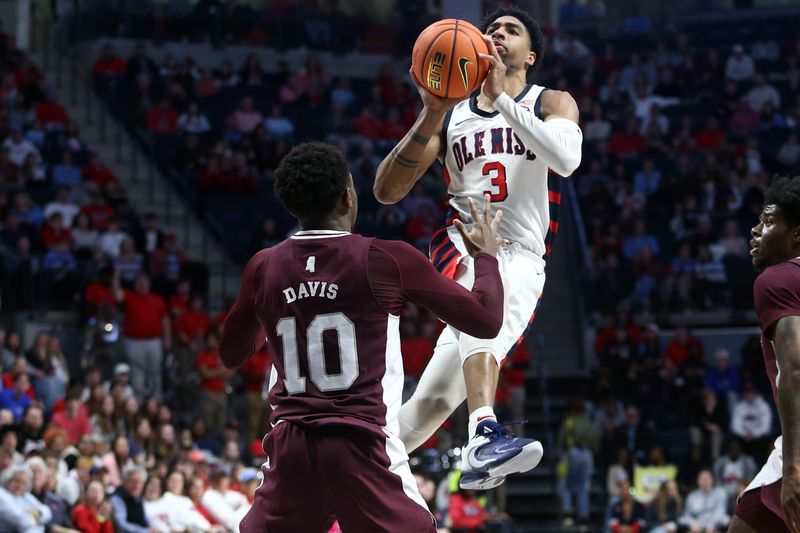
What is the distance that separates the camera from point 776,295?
192 inches

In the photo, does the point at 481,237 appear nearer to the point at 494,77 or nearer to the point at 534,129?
the point at 534,129

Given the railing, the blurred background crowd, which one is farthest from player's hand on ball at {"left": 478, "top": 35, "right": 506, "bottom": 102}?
the railing

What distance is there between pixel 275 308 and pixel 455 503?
977 cm

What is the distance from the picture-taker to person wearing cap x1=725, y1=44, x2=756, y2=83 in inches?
932

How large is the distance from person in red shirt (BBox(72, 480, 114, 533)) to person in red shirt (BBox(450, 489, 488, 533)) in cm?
411

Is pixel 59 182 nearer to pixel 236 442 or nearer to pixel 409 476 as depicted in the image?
pixel 236 442

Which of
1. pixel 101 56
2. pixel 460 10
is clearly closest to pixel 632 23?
pixel 460 10

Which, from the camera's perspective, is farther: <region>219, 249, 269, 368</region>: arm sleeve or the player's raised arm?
the player's raised arm

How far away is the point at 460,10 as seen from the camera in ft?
70.9

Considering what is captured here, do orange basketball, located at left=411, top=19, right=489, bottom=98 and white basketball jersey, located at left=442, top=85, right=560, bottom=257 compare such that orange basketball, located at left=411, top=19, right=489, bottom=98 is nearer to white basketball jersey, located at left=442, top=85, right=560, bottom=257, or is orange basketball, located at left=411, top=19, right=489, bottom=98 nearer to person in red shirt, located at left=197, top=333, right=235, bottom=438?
white basketball jersey, located at left=442, top=85, right=560, bottom=257

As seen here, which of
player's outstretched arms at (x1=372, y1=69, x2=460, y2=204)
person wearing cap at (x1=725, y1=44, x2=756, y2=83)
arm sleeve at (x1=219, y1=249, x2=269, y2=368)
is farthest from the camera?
person wearing cap at (x1=725, y1=44, x2=756, y2=83)

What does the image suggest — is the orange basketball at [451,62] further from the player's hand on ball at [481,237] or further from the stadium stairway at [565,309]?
the stadium stairway at [565,309]

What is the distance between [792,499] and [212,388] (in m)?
11.6

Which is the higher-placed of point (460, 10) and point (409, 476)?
point (460, 10)
